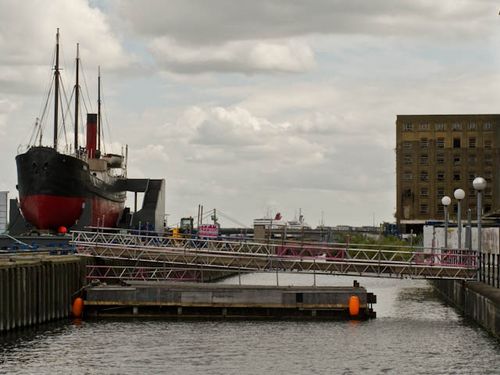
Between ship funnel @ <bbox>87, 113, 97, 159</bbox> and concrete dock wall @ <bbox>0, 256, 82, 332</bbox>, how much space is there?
5398 centimetres

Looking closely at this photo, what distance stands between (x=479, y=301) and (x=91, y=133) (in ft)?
245

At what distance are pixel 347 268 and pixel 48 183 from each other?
35375mm

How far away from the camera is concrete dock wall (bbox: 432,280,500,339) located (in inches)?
2025

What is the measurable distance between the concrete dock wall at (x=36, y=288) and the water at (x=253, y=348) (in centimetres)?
105

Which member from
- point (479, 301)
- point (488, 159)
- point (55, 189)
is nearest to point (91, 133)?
point (55, 189)

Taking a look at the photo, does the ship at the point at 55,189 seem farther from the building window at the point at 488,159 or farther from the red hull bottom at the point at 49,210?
the building window at the point at 488,159

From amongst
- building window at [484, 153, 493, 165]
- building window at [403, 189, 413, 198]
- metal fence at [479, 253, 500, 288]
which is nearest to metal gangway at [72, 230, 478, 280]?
metal fence at [479, 253, 500, 288]

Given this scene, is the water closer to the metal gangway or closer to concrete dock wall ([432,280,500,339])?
concrete dock wall ([432,280,500,339])

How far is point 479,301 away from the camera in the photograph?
2290 inches

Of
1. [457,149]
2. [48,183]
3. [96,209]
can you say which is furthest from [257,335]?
[457,149]

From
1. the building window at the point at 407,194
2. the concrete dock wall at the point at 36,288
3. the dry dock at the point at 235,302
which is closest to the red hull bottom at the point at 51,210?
the concrete dock wall at the point at 36,288

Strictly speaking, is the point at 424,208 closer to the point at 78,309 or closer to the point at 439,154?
the point at 439,154

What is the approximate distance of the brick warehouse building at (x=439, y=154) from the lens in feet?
637

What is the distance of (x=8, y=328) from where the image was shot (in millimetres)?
54719
